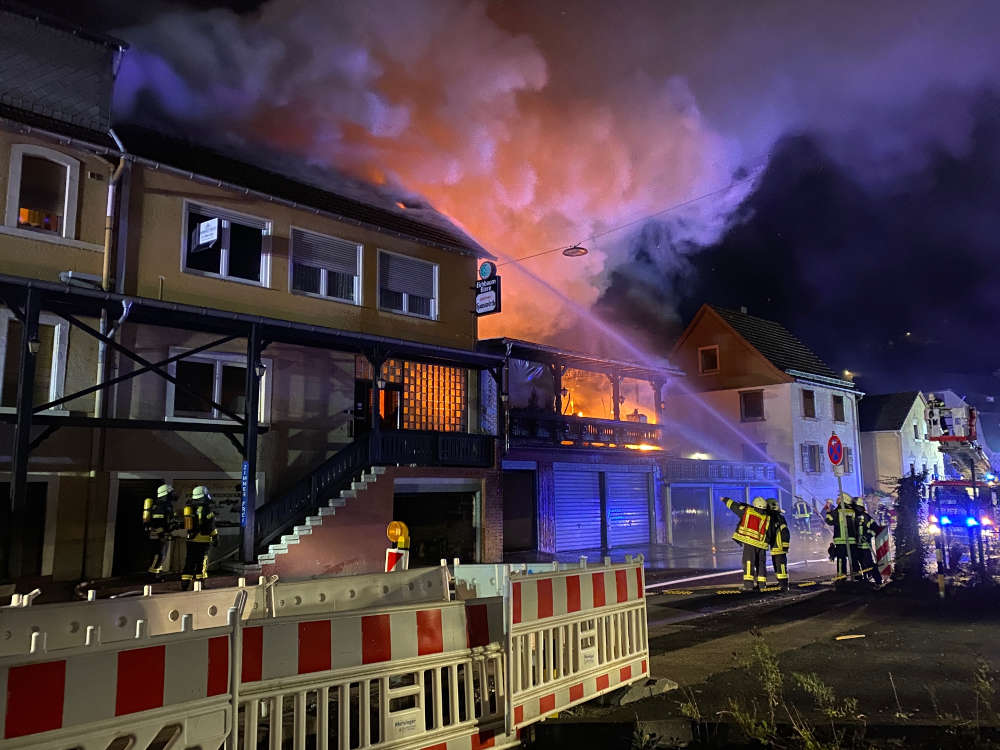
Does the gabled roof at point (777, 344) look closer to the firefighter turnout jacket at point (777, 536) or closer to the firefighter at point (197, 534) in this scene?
the firefighter turnout jacket at point (777, 536)

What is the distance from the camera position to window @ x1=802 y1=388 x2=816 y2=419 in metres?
32.3

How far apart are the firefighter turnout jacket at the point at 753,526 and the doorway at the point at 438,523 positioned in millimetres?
7578

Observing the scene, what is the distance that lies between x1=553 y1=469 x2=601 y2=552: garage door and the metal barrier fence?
46.6 ft

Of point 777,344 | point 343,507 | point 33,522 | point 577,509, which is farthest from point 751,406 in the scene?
point 33,522

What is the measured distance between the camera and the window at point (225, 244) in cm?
1416

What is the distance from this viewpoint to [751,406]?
32.8 m

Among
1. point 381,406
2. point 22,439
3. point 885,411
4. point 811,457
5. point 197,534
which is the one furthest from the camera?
point 885,411

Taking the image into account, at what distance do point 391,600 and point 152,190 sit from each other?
10.9 meters

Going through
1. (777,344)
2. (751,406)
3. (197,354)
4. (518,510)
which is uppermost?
(777,344)

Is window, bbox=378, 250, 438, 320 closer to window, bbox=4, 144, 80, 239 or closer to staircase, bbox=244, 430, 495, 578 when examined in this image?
staircase, bbox=244, 430, 495, 578

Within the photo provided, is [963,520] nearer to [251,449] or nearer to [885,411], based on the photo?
[251,449]

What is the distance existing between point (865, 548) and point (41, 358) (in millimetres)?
15280

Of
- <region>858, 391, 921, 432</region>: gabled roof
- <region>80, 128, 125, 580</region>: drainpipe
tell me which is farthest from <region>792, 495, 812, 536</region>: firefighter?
<region>80, 128, 125, 580</region>: drainpipe

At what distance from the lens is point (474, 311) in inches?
757
